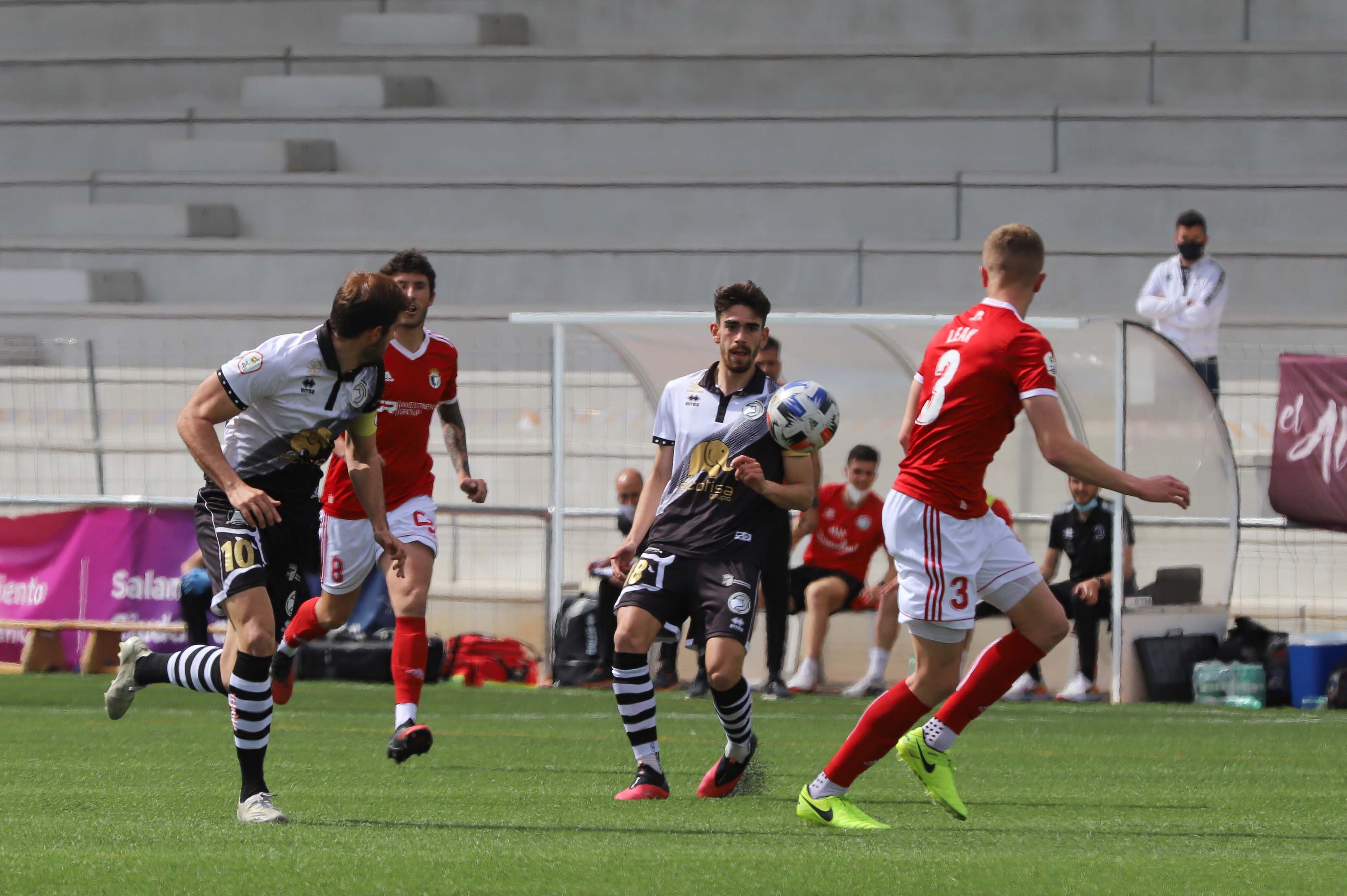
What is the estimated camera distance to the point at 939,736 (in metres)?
5.92

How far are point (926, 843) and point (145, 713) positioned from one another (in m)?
6.00

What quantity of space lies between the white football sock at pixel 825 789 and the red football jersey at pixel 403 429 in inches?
108

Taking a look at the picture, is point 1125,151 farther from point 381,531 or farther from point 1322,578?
point 381,531

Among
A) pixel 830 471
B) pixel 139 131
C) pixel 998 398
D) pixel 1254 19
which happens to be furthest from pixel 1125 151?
pixel 998 398

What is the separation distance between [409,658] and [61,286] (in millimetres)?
12879

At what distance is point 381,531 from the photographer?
6332 millimetres

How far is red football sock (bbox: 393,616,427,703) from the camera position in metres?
7.30

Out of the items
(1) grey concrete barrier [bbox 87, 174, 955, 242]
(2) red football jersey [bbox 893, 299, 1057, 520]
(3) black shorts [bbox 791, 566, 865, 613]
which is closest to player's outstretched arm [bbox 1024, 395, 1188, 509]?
(2) red football jersey [bbox 893, 299, 1057, 520]

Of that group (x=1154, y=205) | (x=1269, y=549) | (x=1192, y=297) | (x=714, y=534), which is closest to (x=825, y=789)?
(x=714, y=534)

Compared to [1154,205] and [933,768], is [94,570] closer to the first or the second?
[933,768]

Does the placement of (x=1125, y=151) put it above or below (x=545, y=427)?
above

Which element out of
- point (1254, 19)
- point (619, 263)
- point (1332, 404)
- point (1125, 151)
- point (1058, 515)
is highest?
point (1254, 19)

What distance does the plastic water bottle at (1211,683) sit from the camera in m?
12.0

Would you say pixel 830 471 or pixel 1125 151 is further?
pixel 1125 151
